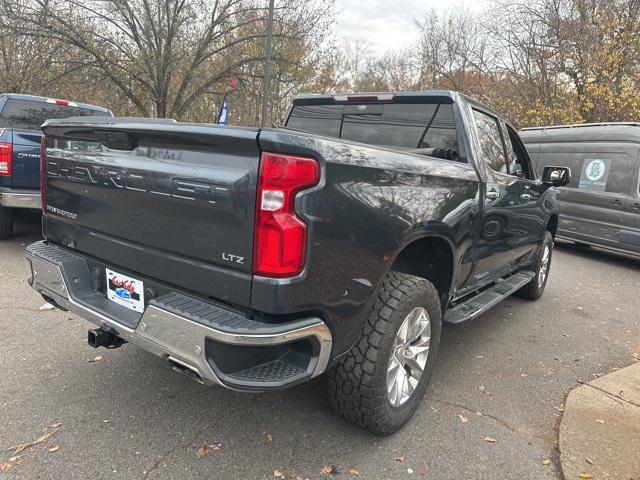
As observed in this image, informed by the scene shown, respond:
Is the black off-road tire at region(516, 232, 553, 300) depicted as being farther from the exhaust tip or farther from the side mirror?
the exhaust tip

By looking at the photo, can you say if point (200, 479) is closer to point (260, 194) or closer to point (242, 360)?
point (242, 360)

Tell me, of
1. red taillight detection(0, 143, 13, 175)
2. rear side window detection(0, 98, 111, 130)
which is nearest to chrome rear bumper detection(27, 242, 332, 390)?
red taillight detection(0, 143, 13, 175)

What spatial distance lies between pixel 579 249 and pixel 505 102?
10356 mm

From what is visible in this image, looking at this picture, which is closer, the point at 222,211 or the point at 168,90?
the point at 222,211

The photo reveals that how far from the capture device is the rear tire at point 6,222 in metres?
6.18

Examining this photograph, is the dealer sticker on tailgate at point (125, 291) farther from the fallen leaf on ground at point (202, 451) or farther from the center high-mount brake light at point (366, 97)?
the center high-mount brake light at point (366, 97)

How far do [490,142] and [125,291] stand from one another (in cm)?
296

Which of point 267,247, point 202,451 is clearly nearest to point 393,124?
point 267,247

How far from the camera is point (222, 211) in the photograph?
1.92 m

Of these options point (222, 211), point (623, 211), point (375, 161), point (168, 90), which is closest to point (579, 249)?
point (623, 211)

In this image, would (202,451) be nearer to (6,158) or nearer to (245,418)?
(245,418)

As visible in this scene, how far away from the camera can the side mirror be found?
4828 mm

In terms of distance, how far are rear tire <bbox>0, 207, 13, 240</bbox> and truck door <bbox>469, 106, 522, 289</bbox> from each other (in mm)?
5969

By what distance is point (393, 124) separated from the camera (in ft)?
11.7
